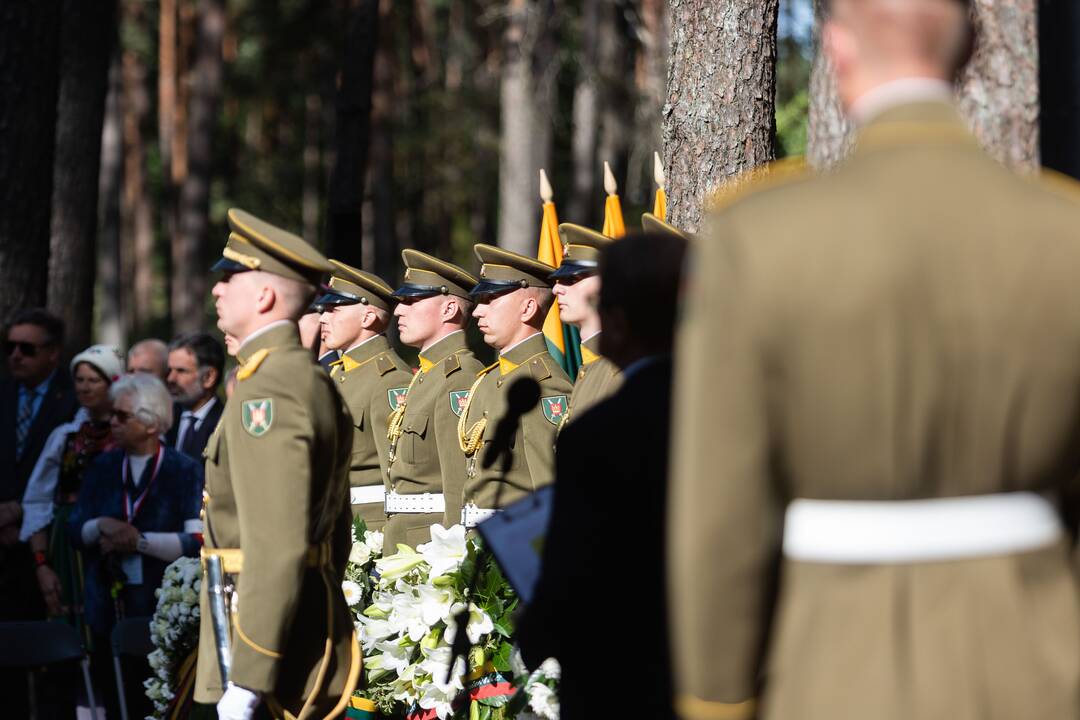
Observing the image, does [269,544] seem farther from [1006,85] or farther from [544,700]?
[1006,85]

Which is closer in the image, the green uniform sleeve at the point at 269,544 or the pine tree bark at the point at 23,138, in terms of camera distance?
the green uniform sleeve at the point at 269,544

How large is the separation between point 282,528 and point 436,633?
170 cm

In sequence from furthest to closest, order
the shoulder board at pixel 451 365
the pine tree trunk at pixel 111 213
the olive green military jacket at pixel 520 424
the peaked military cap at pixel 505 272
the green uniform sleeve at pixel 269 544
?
the pine tree trunk at pixel 111 213 → the shoulder board at pixel 451 365 → the peaked military cap at pixel 505 272 → the olive green military jacket at pixel 520 424 → the green uniform sleeve at pixel 269 544

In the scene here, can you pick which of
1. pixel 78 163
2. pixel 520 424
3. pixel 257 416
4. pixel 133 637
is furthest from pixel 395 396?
pixel 78 163

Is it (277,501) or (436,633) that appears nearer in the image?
(277,501)

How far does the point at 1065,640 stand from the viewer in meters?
2.38

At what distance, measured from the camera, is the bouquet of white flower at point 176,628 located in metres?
4.94

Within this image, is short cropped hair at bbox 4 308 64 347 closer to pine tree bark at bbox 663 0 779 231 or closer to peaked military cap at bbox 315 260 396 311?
peaked military cap at bbox 315 260 396 311

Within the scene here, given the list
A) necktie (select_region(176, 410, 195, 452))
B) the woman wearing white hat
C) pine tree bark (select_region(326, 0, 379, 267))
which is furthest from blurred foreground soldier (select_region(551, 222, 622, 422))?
pine tree bark (select_region(326, 0, 379, 267))

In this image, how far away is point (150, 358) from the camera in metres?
9.72

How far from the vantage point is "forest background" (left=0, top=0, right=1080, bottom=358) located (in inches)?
251

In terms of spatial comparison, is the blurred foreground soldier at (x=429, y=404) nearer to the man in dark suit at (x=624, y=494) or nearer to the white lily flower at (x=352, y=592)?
the white lily flower at (x=352, y=592)

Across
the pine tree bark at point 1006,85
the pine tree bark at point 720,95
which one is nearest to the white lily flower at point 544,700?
the pine tree bark at point 720,95

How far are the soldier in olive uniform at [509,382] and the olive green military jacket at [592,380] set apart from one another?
0.53ft
